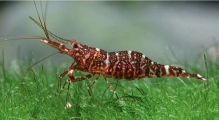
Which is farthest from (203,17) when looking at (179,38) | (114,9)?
(114,9)

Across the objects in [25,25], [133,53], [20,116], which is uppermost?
[25,25]

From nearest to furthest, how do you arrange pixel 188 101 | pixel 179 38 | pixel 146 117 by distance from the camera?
pixel 146 117
pixel 188 101
pixel 179 38

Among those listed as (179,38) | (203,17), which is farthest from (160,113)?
(203,17)

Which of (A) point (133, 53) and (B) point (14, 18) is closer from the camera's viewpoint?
(A) point (133, 53)

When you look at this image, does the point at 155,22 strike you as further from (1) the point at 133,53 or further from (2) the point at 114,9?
(1) the point at 133,53

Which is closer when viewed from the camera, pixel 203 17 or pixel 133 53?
pixel 133 53

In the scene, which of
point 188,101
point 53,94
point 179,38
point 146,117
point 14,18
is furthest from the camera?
point 14,18

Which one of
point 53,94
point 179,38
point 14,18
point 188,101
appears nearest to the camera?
point 188,101

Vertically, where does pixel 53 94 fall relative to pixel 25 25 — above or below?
below

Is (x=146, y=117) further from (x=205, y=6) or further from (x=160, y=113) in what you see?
(x=205, y=6)
